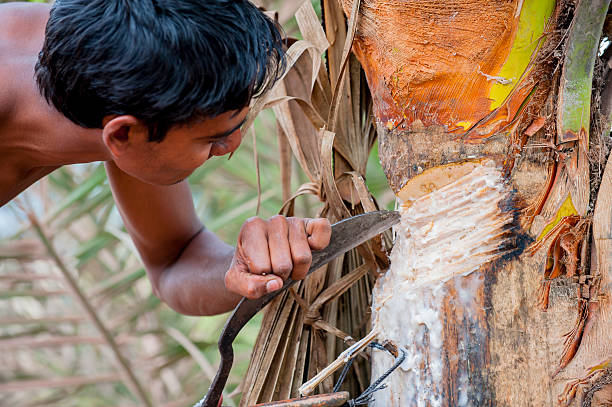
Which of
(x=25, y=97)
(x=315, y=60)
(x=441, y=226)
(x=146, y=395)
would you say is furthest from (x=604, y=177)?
(x=146, y=395)

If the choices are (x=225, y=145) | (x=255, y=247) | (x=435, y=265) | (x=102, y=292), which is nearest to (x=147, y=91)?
(x=225, y=145)

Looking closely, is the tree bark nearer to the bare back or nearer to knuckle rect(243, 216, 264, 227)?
knuckle rect(243, 216, 264, 227)

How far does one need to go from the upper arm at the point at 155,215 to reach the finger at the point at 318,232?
1.74ft

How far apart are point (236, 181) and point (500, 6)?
6.30ft

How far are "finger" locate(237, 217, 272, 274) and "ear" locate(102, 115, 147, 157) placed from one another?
0.72 feet

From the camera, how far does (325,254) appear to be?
0.97 metres

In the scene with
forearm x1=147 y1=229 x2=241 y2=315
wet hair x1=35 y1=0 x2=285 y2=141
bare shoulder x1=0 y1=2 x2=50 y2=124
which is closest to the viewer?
wet hair x1=35 y1=0 x2=285 y2=141

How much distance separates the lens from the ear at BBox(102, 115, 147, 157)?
800 mm

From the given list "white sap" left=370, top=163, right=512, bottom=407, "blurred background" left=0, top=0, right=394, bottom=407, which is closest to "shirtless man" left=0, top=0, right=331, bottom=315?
"white sap" left=370, top=163, right=512, bottom=407

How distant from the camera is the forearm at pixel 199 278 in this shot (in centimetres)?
122

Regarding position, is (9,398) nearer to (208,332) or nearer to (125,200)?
(208,332)

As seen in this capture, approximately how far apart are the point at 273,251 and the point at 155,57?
0.34 m

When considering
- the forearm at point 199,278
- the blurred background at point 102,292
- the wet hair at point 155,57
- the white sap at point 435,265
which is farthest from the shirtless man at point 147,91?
the blurred background at point 102,292

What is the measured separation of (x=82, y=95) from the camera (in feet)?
2.70
